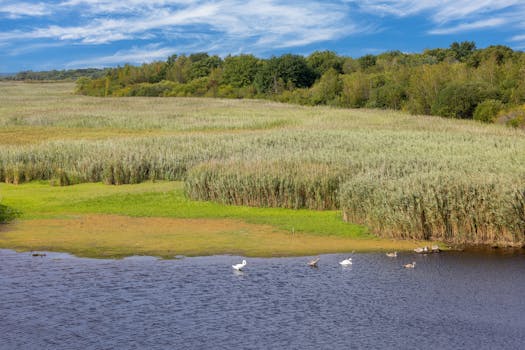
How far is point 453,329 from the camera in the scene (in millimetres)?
13242

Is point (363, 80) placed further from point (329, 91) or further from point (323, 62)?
point (323, 62)

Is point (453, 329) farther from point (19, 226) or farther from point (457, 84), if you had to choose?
point (457, 84)

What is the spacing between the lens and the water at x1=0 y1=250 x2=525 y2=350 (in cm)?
1284

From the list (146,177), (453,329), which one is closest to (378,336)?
(453,329)

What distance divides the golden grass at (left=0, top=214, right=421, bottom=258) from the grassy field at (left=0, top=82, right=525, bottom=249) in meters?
1.25

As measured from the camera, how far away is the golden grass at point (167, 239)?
1981 cm

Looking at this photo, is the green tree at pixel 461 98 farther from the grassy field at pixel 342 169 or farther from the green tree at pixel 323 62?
the green tree at pixel 323 62

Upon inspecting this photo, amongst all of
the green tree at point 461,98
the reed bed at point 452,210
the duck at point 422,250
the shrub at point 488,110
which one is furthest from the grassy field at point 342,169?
the green tree at point 461,98

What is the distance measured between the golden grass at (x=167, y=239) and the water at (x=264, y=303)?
104 cm

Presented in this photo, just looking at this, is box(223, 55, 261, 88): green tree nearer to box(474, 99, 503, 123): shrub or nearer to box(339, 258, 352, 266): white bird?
box(474, 99, 503, 123): shrub

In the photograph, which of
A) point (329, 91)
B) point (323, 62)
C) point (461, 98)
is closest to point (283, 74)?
point (323, 62)

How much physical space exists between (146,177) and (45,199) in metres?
5.83

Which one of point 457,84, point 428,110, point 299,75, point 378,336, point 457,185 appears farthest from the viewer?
point 299,75

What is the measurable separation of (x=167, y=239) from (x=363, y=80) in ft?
237
